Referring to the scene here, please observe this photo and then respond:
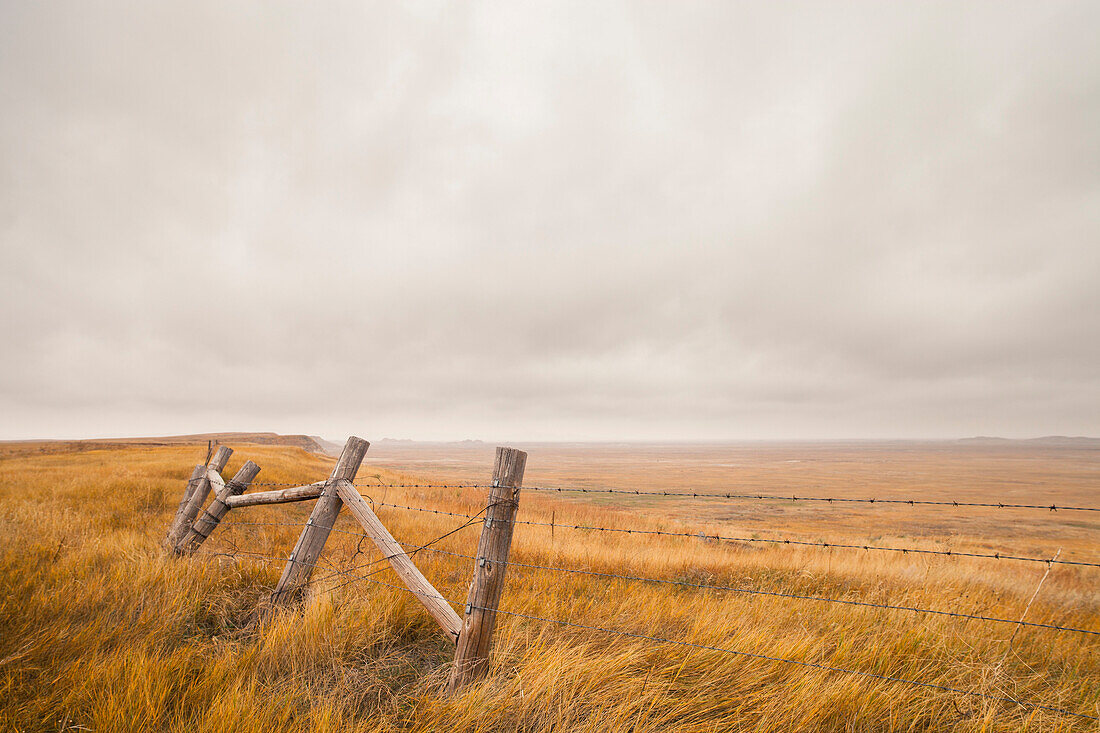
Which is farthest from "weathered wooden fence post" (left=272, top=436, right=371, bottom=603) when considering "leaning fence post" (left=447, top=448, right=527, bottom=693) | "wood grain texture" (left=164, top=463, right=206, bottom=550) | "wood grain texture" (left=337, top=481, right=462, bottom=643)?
"wood grain texture" (left=164, top=463, right=206, bottom=550)

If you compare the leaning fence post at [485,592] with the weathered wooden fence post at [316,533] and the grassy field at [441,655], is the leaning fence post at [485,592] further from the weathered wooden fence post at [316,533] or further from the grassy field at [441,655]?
the weathered wooden fence post at [316,533]

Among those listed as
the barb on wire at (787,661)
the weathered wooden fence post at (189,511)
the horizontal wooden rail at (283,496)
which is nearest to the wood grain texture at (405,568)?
the barb on wire at (787,661)

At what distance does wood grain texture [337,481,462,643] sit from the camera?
3459mm

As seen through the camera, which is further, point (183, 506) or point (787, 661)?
point (183, 506)

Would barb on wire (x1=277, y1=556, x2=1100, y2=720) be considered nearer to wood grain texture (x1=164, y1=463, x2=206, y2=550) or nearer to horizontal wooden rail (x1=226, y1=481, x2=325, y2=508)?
horizontal wooden rail (x1=226, y1=481, x2=325, y2=508)

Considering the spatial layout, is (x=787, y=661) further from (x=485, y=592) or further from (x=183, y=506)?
(x=183, y=506)

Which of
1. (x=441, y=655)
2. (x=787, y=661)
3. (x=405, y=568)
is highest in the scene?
(x=405, y=568)

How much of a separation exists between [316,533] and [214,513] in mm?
2150

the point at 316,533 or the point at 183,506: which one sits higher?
the point at 316,533

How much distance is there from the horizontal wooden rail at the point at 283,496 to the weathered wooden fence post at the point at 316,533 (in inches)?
5.3

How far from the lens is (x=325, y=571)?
5133 mm

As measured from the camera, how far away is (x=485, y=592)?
327 centimetres

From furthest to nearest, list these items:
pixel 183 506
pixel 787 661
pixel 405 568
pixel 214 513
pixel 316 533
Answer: pixel 183 506 < pixel 214 513 < pixel 316 533 < pixel 405 568 < pixel 787 661

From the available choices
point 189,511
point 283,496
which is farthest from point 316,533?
point 189,511
